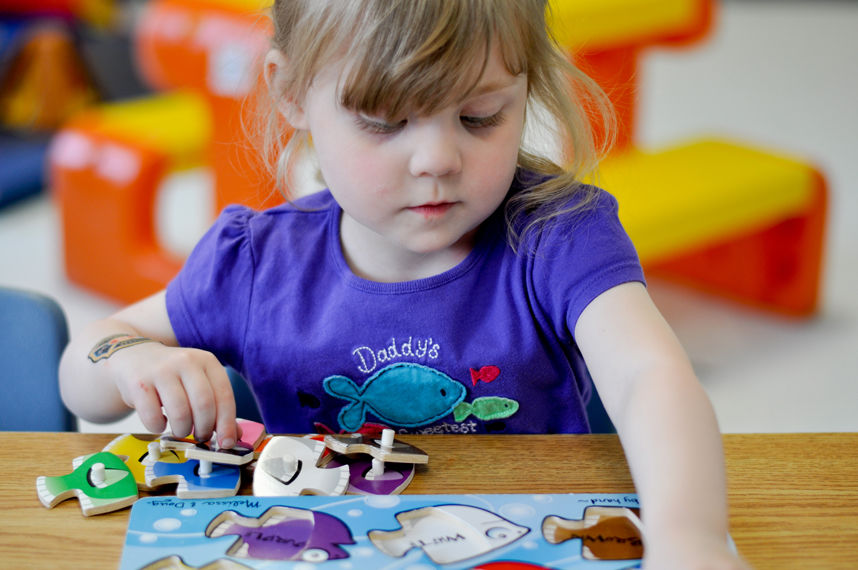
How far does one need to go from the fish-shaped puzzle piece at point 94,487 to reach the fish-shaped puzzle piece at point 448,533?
16 cm

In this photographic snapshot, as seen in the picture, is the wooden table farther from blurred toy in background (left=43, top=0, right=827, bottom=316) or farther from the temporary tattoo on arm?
blurred toy in background (left=43, top=0, right=827, bottom=316)

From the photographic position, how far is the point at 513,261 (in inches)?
35.6

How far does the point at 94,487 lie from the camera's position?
0.67 meters

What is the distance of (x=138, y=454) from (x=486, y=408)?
0.31 metres

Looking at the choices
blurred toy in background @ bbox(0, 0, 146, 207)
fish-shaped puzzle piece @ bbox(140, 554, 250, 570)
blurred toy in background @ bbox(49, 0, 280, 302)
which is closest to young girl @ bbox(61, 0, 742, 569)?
fish-shaped puzzle piece @ bbox(140, 554, 250, 570)

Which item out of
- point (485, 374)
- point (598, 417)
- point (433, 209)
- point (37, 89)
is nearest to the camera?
point (433, 209)

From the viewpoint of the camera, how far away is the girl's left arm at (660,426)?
1.88 ft

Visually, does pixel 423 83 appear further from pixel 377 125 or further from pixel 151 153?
pixel 151 153

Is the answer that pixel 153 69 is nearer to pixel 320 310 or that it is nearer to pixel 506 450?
pixel 320 310

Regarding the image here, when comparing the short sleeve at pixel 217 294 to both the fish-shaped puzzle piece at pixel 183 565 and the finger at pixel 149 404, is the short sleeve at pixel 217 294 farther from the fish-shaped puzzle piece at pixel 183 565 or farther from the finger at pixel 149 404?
the fish-shaped puzzle piece at pixel 183 565

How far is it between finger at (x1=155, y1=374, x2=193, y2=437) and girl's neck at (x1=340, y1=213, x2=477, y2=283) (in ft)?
0.82

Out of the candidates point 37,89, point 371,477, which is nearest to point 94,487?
point 371,477

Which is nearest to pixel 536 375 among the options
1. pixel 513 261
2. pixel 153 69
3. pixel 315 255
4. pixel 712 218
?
pixel 513 261

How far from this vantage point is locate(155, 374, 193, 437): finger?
2.42ft
